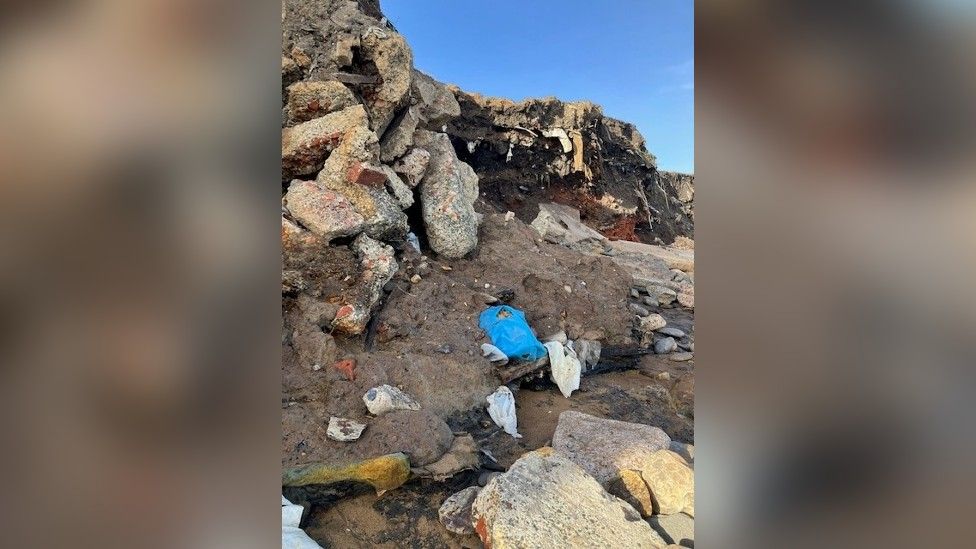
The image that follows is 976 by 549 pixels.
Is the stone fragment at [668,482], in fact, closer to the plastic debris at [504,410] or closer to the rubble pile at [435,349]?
the rubble pile at [435,349]

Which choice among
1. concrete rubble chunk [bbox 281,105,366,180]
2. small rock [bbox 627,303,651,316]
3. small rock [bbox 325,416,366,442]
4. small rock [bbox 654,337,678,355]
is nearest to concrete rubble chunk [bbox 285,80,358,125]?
concrete rubble chunk [bbox 281,105,366,180]

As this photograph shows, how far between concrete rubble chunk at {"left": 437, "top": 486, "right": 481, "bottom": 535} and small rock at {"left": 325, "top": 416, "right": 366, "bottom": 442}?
936mm

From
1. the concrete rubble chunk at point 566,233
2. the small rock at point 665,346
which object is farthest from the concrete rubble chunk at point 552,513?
the concrete rubble chunk at point 566,233

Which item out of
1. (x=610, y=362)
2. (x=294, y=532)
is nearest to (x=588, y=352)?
(x=610, y=362)

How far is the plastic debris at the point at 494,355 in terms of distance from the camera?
4.93 m

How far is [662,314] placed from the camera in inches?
301

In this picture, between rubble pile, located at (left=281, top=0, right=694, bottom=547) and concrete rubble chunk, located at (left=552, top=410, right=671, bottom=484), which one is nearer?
rubble pile, located at (left=281, top=0, right=694, bottom=547)

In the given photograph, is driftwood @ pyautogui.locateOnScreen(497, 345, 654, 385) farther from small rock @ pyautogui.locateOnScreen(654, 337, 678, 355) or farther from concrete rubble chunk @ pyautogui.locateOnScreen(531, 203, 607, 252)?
concrete rubble chunk @ pyautogui.locateOnScreen(531, 203, 607, 252)

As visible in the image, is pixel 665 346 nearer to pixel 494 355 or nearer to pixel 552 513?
pixel 494 355

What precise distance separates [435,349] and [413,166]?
2.37 meters

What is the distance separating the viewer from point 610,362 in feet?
19.7

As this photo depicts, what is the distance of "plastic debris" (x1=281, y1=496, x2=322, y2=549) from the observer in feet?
7.80

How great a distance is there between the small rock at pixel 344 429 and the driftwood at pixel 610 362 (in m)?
1.83
